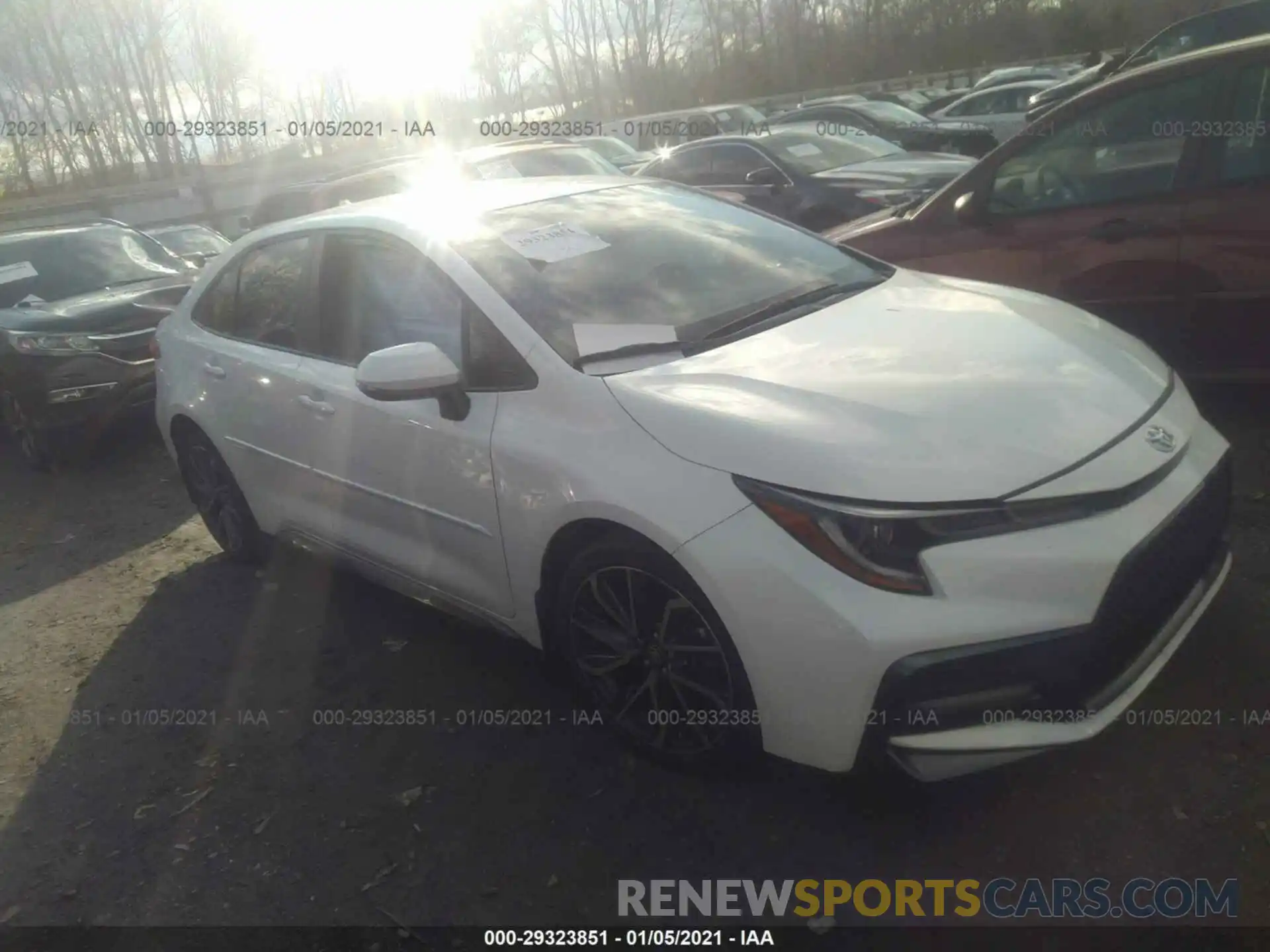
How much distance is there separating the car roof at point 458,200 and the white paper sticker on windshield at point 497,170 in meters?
4.72

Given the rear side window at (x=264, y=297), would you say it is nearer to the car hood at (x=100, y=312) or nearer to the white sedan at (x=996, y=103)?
the car hood at (x=100, y=312)

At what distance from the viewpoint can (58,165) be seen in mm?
39125

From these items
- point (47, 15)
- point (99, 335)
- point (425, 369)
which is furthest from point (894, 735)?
point (47, 15)

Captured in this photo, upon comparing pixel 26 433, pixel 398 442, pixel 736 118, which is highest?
pixel 736 118

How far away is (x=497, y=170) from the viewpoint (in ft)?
28.8

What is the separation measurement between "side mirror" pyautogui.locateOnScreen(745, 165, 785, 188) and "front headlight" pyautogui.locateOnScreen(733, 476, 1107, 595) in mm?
6411

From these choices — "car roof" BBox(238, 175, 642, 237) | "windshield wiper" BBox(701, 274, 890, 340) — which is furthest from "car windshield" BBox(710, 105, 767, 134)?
"windshield wiper" BBox(701, 274, 890, 340)

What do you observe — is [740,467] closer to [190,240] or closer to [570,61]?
[190,240]

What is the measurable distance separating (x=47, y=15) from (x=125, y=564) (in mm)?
41562

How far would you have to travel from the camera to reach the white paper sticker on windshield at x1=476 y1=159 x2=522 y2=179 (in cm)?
868

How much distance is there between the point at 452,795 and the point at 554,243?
182cm

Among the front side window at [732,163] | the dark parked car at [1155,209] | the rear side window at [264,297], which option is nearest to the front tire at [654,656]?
the rear side window at [264,297]

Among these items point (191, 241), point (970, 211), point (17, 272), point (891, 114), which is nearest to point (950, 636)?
point (970, 211)

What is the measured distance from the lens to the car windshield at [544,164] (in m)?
8.80
